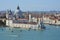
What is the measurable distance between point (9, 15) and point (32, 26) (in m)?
4.23

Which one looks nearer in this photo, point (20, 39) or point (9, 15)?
point (20, 39)

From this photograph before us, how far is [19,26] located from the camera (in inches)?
605

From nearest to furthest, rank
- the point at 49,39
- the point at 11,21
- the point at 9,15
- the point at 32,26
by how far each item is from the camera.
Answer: the point at 49,39 → the point at 32,26 → the point at 11,21 → the point at 9,15

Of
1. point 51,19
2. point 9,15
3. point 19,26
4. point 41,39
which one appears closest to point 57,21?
point 51,19

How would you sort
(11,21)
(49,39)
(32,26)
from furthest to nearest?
(11,21) → (32,26) → (49,39)

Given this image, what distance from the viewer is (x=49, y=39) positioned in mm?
9633

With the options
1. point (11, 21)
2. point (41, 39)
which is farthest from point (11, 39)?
point (11, 21)

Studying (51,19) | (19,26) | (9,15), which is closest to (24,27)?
(19,26)

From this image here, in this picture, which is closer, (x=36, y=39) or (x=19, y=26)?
(x=36, y=39)

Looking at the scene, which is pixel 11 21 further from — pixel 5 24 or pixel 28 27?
pixel 28 27

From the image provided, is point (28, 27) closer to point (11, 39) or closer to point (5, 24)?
point (5, 24)

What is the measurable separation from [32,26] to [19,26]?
1086 millimetres

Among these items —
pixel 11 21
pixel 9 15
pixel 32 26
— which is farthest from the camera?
pixel 9 15

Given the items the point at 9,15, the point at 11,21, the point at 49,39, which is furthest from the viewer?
the point at 9,15
